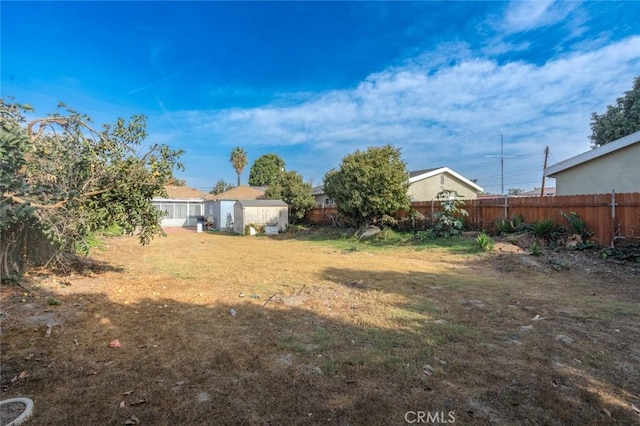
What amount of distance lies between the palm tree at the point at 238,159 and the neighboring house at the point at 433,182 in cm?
3256

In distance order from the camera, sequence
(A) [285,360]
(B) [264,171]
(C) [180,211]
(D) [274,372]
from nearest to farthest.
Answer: (D) [274,372], (A) [285,360], (C) [180,211], (B) [264,171]

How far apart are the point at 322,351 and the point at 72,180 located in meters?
5.12

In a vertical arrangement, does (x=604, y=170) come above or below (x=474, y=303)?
above

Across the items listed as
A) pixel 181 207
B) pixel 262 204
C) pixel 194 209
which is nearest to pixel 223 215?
pixel 262 204

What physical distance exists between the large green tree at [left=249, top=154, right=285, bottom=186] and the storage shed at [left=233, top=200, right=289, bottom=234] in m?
24.4

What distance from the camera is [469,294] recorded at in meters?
5.92

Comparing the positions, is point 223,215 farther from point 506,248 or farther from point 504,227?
point 506,248

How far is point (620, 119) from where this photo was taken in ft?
55.3

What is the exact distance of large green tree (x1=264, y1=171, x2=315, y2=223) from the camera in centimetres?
2430

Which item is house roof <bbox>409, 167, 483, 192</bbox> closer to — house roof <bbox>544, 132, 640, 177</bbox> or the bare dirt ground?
house roof <bbox>544, 132, 640, 177</bbox>

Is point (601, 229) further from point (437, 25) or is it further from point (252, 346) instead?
point (252, 346)

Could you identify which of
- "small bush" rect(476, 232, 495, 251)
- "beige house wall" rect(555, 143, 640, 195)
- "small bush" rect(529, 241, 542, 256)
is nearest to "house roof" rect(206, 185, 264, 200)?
"small bush" rect(476, 232, 495, 251)

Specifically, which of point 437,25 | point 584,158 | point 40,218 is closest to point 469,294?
point 40,218

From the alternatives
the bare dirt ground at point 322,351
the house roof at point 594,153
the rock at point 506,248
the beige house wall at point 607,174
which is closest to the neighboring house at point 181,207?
the bare dirt ground at point 322,351
